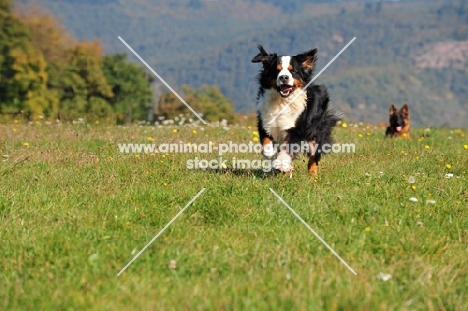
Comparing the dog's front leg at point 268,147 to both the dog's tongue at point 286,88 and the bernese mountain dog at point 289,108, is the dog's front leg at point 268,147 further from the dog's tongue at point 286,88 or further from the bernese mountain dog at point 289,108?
the dog's tongue at point 286,88

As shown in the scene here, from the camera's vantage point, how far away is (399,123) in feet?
59.6

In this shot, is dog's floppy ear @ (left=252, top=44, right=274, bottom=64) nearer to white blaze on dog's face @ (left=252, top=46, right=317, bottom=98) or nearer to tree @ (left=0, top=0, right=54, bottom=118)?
white blaze on dog's face @ (left=252, top=46, right=317, bottom=98)

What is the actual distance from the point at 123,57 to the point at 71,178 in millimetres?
79292

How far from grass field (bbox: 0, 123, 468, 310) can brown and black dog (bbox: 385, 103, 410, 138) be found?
7872mm

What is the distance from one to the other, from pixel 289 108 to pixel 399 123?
10257mm

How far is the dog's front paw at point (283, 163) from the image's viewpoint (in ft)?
27.3

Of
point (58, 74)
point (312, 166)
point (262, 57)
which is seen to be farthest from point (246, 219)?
point (58, 74)

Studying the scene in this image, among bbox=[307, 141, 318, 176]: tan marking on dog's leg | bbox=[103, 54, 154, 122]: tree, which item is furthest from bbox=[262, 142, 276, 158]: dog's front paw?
bbox=[103, 54, 154, 122]: tree

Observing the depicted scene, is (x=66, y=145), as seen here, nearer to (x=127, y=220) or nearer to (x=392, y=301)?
(x=127, y=220)

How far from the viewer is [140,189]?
6.89m

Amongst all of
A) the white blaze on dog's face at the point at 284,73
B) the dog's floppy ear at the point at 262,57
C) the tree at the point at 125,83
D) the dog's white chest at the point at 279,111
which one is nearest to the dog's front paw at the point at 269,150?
the dog's white chest at the point at 279,111

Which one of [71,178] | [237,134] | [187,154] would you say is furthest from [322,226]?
[237,134]

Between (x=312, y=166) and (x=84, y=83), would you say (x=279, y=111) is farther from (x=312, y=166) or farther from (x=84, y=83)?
(x=84, y=83)

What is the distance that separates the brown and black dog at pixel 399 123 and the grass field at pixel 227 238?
7872mm
